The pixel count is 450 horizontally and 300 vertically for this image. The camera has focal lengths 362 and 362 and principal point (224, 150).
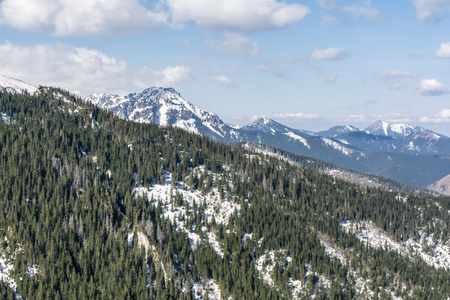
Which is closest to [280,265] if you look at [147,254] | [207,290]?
[207,290]

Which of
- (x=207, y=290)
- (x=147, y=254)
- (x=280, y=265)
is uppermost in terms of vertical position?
(x=147, y=254)

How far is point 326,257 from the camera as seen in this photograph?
623ft

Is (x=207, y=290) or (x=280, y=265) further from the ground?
Result: (x=280, y=265)

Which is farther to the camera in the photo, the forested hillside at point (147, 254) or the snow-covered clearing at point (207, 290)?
the snow-covered clearing at point (207, 290)

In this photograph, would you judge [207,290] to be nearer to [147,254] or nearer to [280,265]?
[147,254]

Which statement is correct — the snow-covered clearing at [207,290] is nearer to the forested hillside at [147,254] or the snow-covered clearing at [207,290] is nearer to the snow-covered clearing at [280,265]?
the forested hillside at [147,254]

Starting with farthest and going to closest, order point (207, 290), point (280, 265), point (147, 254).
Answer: point (280, 265) < point (147, 254) < point (207, 290)

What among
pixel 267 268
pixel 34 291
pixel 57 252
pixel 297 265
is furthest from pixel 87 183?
pixel 297 265

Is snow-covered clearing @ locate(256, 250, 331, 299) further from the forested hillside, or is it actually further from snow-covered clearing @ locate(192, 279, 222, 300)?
snow-covered clearing @ locate(192, 279, 222, 300)

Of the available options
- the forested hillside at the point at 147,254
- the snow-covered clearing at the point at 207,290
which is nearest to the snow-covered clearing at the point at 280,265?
the forested hillside at the point at 147,254

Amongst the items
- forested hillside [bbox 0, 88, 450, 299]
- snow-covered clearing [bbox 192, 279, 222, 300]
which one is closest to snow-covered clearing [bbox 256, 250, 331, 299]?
forested hillside [bbox 0, 88, 450, 299]

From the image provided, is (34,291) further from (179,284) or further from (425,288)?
(425,288)

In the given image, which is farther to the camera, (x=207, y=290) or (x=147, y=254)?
(x=147, y=254)

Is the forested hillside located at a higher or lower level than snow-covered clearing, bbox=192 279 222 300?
higher
